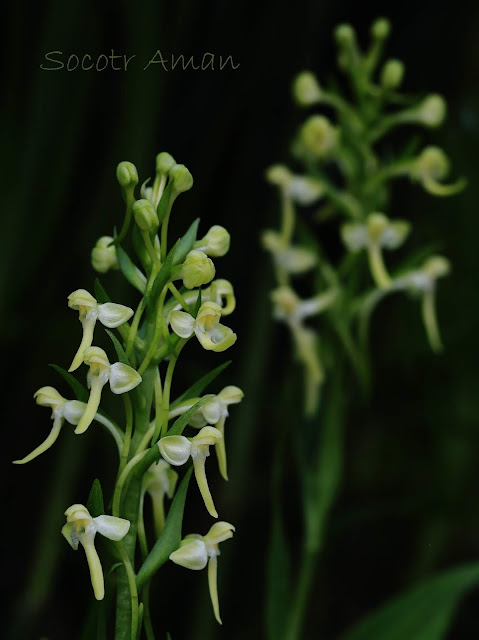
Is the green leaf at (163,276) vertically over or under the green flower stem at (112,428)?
over

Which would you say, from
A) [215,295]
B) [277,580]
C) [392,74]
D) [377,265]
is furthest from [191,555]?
[392,74]

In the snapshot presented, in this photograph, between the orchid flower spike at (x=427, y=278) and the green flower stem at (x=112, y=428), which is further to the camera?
the orchid flower spike at (x=427, y=278)

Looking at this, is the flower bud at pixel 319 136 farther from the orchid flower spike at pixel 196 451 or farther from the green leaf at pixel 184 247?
the orchid flower spike at pixel 196 451

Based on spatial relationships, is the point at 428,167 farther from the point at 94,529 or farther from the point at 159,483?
the point at 94,529

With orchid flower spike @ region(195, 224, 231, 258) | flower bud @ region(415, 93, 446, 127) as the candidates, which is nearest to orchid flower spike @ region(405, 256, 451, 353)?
flower bud @ region(415, 93, 446, 127)

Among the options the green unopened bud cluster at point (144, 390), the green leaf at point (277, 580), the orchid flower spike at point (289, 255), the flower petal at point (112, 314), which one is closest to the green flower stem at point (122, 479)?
the green unopened bud cluster at point (144, 390)

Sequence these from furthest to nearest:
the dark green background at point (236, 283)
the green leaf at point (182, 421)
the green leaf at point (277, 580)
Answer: the dark green background at point (236, 283) → the green leaf at point (277, 580) → the green leaf at point (182, 421)
